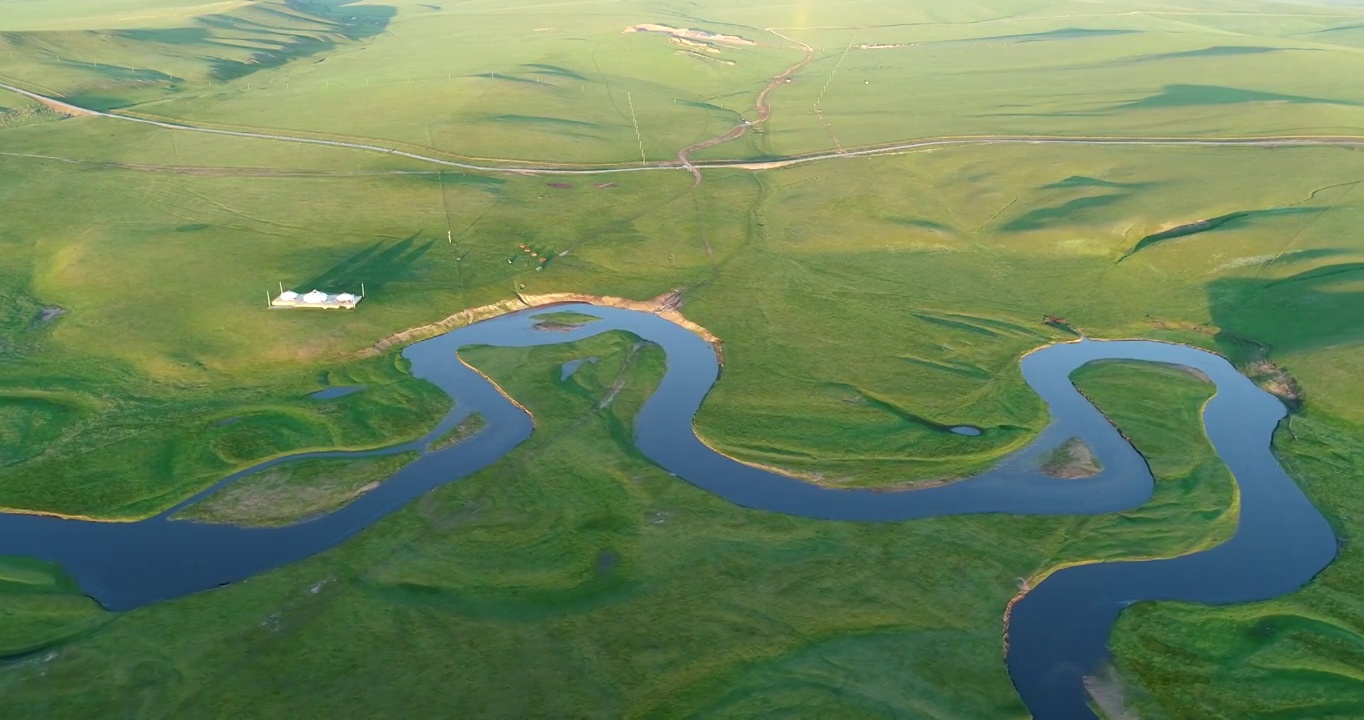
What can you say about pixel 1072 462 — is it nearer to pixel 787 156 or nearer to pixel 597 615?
pixel 597 615

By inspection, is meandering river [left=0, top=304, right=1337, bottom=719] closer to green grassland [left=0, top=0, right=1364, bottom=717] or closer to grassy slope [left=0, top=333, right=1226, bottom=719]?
green grassland [left=0, top=0, right=1364, bottom=717]

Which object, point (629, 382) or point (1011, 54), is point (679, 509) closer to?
point (629, 382)

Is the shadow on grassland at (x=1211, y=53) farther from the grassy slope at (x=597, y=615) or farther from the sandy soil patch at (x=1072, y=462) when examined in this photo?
the grassy slope at (x=597, y=615)

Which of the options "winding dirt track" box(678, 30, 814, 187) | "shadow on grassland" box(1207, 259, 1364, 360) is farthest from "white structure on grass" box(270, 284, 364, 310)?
"shadow on grassland" box(1207, 259, 1364, 360)

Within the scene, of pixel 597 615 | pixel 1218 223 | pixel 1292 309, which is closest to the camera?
pixel 597 615

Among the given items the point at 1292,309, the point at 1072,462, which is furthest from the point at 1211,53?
the point at 1072,462

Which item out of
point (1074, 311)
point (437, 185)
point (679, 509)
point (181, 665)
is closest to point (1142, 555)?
point (679, 509)

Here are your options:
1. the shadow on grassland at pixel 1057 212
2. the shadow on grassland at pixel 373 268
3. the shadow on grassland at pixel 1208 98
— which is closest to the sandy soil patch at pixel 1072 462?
the shadow on grassland at pixel 1057 212
